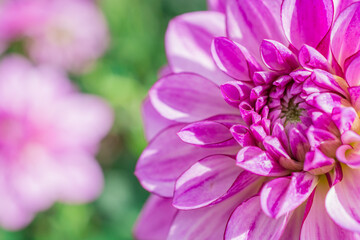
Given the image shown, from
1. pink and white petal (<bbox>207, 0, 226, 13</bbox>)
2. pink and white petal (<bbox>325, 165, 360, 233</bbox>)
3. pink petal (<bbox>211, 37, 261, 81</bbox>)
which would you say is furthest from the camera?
pink and white petal (<bbox>207, 0, 226, 13</bbox>)

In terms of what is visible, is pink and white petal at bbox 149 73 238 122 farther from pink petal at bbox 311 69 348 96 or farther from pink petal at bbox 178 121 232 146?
pink petal at bbox 311 69 348 96

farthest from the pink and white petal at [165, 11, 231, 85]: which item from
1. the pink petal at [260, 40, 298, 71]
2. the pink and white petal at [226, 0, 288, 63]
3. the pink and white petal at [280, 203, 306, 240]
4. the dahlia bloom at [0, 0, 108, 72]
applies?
the dahlia bloom at [0, 0, 108, 72]

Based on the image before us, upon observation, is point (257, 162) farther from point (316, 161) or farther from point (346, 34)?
point (346, 34)

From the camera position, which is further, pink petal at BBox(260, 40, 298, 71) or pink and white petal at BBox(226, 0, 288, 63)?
pink and white petal at BBox(226, 0, 288, 63)

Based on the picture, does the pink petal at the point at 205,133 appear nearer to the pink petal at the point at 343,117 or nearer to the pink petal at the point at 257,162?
the pink petal at the point at 257,162

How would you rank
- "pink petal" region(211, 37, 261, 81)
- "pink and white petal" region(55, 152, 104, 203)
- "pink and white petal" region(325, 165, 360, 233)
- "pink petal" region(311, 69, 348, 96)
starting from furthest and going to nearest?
"pink and white petal" region(55, 152, 104, 203) < "pink petal" region(211, 37, 261, 81) < "pink petal" region(311, 69, 348, 96) < "pink and white petal" region(325, 165, 360, 233)

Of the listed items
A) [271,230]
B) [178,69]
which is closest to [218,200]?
[271,230]

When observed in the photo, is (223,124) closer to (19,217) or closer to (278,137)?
(278,137)

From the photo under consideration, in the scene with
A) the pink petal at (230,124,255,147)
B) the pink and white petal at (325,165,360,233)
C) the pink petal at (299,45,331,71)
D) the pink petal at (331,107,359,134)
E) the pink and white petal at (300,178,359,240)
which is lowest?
the pink and white petal at (300,178,359,240)

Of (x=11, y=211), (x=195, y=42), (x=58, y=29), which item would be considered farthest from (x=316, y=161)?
(x=58, y=29)
